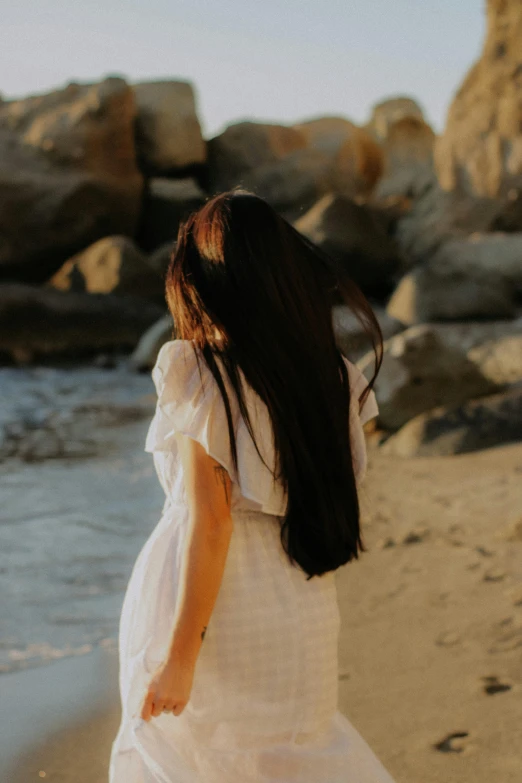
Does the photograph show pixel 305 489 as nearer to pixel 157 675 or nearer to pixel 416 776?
pixel 157 675

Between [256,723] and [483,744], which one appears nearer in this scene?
[256,723]

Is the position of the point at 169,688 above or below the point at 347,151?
above

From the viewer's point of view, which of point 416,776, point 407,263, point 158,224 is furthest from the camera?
point 158,224

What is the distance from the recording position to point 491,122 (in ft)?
60.8

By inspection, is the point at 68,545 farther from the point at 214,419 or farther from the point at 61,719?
the point at 214,419

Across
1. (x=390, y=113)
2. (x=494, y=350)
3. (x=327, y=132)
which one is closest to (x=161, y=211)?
(x=327, y=132)

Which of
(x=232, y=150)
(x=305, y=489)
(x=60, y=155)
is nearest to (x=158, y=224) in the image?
(x=60, y=155)

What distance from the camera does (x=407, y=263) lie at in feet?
60.4

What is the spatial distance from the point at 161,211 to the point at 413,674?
18206 millimetres

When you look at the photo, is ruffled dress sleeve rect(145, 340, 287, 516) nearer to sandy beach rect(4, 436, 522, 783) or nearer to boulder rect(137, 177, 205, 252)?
sandy beach rect(4, 436, 522, 783)

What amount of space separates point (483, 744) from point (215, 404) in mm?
1506

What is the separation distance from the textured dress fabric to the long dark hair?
30 millimetres

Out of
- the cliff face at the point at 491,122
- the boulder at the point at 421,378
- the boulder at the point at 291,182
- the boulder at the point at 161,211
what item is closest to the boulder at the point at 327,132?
the boulder at the point at 291,182

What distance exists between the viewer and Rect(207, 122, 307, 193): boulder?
2362 centimetres
